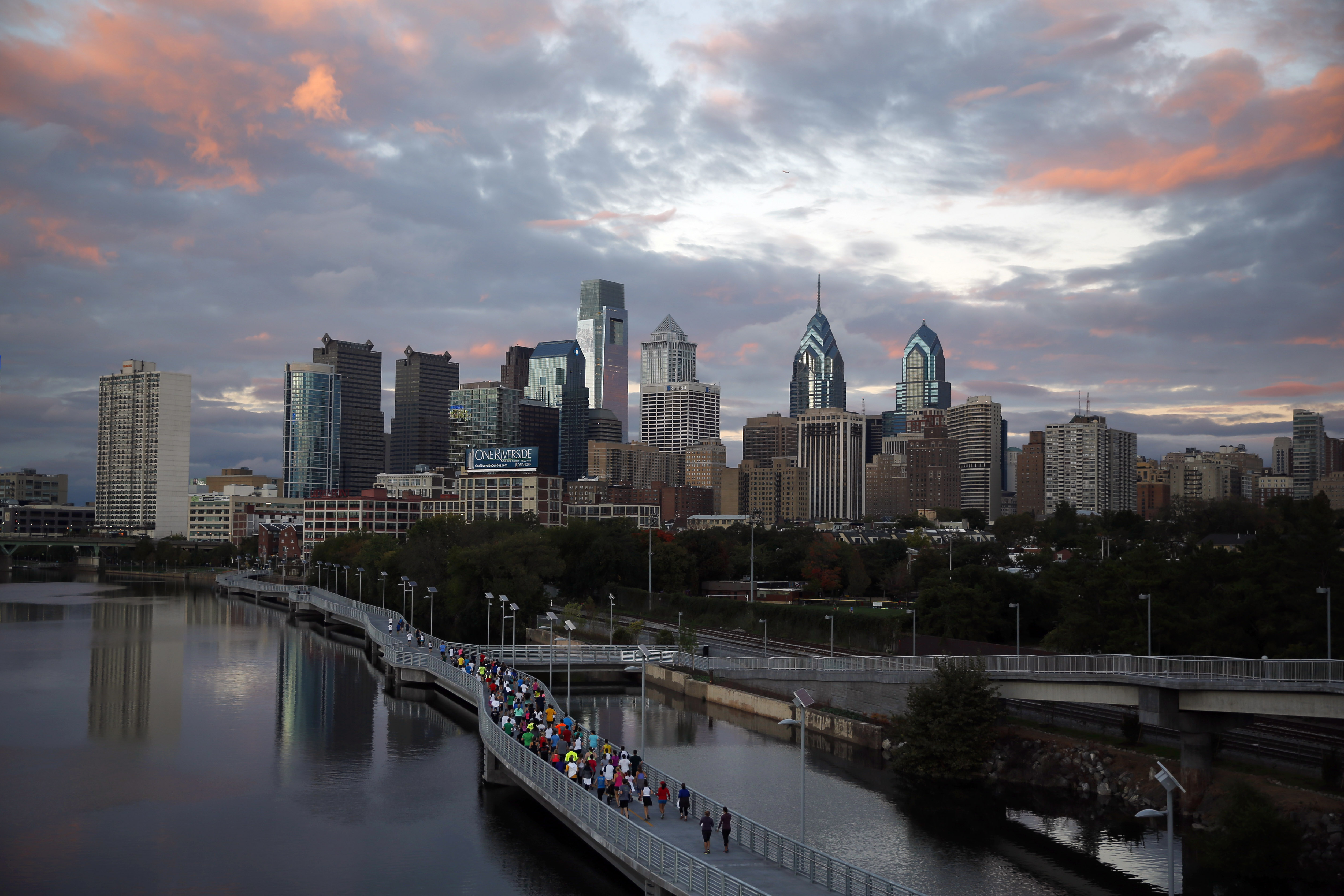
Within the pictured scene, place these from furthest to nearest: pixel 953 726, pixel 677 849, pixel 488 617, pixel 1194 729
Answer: pixel 488 617, pixel 953 726, pixel 1194 729, pixel 677 849

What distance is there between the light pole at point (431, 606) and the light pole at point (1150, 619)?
53663 mm

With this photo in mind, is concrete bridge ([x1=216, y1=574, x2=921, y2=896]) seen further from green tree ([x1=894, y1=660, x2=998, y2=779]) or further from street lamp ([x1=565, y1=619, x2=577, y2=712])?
street lamp ([x1=565, y1=619, x2=577, y2=712])

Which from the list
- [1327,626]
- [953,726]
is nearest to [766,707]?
[953,726]

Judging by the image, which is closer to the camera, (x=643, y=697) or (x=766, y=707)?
(x=643, y=697)

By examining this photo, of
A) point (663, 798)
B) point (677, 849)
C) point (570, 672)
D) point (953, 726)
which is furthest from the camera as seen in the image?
point (570, 672)

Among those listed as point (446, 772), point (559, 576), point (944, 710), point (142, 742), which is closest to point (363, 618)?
point (559, 576)

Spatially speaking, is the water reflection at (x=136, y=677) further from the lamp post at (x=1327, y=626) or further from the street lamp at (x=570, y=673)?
the lamp post at (x=1327, y=626)

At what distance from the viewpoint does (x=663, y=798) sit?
3597 centimetres

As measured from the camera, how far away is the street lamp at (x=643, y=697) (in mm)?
50594

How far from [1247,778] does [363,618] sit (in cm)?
8232

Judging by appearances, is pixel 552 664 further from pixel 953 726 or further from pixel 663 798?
pixel 663 798

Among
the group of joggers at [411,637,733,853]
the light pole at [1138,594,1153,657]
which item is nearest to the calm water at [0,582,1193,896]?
the group of joggers at [411,637,733,853]

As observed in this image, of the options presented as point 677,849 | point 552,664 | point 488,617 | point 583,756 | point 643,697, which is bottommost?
point 552,664

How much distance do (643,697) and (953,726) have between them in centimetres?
1558
